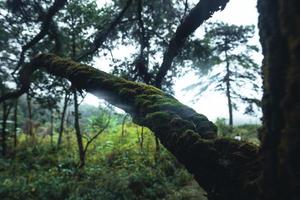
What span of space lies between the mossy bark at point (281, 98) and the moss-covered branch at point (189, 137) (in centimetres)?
49

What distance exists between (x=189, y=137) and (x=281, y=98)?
1.19 m

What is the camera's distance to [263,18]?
5.74ft

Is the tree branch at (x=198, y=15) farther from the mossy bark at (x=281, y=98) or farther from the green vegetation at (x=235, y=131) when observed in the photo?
the green vegetation at (x=235, y=131)

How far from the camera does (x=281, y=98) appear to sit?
5.31 feet

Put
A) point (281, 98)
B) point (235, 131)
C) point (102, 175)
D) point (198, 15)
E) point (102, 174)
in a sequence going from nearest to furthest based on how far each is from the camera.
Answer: point (281, 98) → point (198, 15) → point (102, 175) → point (102, 174) → point (235, 131)

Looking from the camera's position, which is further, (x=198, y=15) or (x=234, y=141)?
(x=198, y=15)

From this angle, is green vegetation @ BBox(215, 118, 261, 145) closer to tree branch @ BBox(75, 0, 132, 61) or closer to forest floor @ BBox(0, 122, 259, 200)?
forest floor @ BBox(0, 122, 259, 200)

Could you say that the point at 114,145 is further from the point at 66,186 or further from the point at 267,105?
the point at 267,105

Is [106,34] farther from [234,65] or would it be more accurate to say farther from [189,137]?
[234,65]

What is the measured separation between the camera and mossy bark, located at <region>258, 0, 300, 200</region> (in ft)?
5.02

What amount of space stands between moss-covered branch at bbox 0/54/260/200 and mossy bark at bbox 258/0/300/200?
49 centimetres

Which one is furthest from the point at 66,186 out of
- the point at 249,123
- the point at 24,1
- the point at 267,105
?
the point at 249,123

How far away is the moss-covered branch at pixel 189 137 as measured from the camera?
234cm

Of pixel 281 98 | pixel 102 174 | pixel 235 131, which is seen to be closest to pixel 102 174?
pixel 102 174
